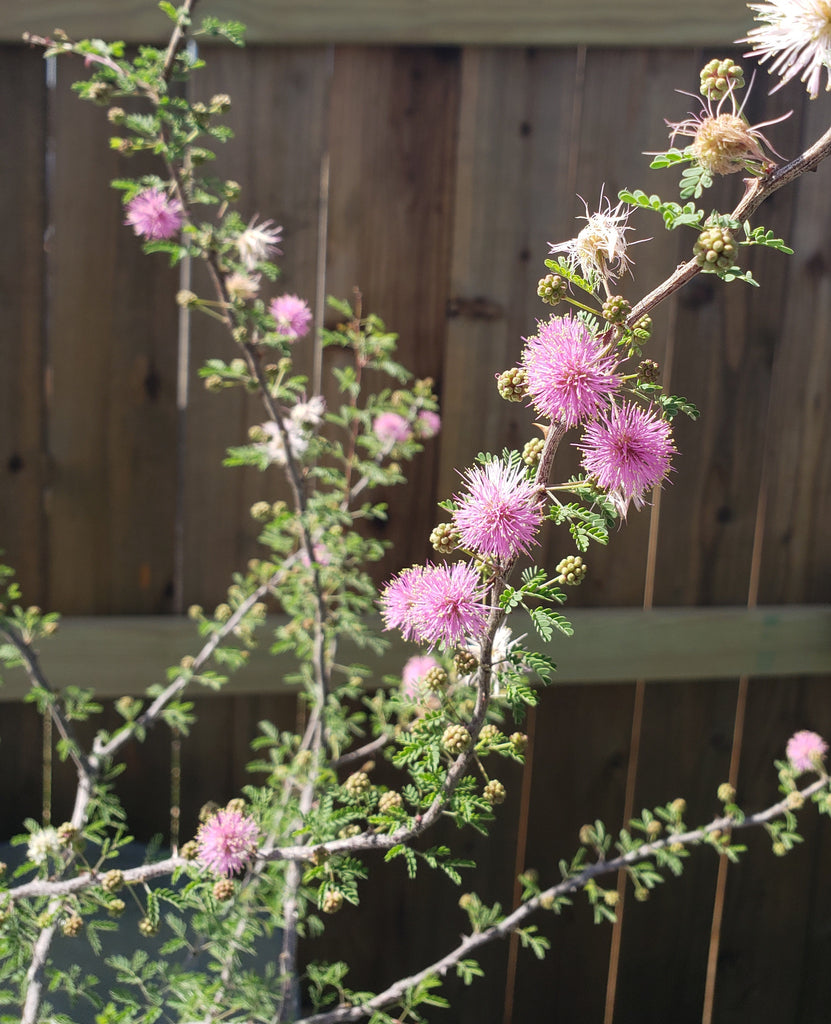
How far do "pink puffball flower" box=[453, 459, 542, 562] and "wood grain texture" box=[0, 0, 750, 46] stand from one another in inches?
46.0

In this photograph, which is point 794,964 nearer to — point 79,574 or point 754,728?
point 754,728

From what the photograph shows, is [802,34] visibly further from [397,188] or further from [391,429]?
[397,188]

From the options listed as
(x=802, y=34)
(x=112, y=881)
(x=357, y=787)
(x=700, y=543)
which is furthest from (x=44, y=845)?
(x=700, y=543)

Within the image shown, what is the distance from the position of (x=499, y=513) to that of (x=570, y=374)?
0.10m

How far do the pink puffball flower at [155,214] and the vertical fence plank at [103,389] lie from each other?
462 mm

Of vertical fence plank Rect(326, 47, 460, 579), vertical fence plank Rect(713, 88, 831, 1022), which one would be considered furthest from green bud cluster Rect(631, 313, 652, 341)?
vertical fence plank Rect(713, 88, 831, 1022)

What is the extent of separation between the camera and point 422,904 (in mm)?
1774

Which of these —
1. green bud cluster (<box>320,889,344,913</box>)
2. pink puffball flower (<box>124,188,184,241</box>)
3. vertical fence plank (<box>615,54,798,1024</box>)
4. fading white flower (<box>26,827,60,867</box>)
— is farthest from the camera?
vertical fence plank (<box>615,54,798,1024</box>)

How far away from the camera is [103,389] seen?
60.4 inches

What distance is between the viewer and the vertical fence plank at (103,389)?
1470mm

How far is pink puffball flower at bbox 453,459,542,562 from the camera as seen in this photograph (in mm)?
584

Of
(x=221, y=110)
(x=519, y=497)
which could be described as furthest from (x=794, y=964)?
(x=221, y=110)

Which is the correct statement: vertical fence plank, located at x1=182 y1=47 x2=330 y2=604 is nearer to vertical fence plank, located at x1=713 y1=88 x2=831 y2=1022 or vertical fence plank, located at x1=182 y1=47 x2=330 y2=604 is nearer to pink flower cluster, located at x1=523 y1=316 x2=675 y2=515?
vertical fence plank, located at x1=713 y1=88 x2=831 y2=1022

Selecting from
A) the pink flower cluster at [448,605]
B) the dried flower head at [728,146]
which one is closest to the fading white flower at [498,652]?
the pink flower cluster at [448,605]
